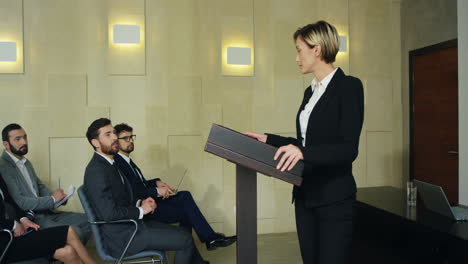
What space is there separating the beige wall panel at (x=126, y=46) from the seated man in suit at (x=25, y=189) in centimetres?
144

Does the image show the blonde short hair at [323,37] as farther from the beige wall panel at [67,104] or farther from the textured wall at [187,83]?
the beige wall panel at [67,104]

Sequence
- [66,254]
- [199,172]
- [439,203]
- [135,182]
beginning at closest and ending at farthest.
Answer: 1. [439,203]
2. [66,254]
3. [135,182]
4. [199,172]

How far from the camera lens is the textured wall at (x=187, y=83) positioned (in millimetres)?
4746

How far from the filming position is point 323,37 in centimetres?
159

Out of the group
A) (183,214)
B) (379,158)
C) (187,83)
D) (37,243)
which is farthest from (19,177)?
(379,158)

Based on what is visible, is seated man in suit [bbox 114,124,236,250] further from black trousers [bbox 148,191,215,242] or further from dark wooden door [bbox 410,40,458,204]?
dark wooden door [bbox 410,40,458,204]

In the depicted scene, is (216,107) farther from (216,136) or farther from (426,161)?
(216,136)

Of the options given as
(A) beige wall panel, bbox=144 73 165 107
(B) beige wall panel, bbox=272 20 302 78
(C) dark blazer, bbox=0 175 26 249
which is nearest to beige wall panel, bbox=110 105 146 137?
(A) beige wall panel, bbox=144 73 165 107

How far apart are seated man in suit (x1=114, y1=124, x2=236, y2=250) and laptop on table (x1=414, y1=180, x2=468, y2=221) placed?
5.70 feet

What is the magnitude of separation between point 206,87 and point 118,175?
7.22 ft

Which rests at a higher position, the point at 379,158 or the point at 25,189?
the point at 379,158

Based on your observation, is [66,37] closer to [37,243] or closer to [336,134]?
[37,243]

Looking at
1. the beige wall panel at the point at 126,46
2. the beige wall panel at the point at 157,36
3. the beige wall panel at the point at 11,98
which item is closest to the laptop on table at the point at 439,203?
the beige wall panel at the point at 157,36

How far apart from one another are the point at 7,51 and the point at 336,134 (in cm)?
433
